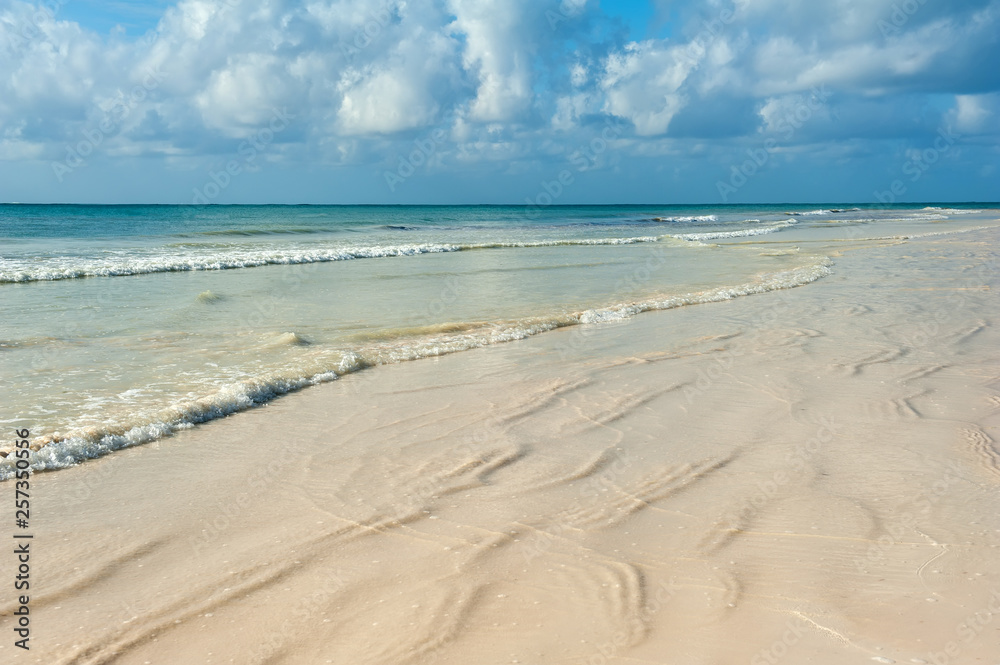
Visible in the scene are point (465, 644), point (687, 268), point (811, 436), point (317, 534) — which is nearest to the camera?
point (465, 644)

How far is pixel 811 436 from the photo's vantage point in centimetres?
566

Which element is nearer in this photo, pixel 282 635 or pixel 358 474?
pixel 282 635

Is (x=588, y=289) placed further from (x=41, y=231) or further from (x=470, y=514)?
(x=41, y=231)

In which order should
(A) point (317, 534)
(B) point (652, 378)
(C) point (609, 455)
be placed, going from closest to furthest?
(A) point (317, 534) → (C) point (609, 455) → (B) point (652, 378)

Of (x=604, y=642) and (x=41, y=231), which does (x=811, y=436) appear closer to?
(x=604, y=642)

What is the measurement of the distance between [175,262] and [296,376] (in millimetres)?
16841

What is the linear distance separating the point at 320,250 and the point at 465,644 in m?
26.7

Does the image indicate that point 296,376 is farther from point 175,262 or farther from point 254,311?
point 175,262

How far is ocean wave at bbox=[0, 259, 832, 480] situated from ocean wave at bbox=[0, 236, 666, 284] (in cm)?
1284

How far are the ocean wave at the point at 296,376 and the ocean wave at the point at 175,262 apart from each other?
1284 centimetres

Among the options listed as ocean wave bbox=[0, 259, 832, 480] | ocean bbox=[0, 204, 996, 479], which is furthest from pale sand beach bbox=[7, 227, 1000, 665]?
ocean bbox=[0, 204, 996, 479]

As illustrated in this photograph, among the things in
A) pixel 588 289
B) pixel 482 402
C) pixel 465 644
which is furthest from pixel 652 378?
pixel 588 289

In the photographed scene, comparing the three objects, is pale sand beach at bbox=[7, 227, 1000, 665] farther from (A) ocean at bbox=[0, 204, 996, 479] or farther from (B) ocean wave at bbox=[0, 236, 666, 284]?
(B) ocean wave at bbox=[0, 236, 666, 284]

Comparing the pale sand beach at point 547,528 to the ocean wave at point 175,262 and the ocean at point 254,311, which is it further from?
the ocean wave at point 175,262
